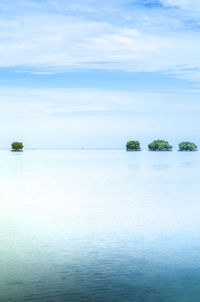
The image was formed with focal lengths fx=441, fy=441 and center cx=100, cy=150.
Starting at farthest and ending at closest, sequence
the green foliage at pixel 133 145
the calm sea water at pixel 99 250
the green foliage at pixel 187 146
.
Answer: the green foliage at pixel 187 146
the green foliage at pixel 133 145
the calm sea water at pixel 99 250

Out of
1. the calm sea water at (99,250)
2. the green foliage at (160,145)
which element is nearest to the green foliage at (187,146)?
the green foliage at (160,145)

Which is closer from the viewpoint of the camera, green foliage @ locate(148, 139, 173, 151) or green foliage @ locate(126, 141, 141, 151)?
green foliage @ locate(126, 141, 141, 151)

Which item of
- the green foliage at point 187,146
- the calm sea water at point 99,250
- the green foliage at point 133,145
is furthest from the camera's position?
the green foliage at point 187,146

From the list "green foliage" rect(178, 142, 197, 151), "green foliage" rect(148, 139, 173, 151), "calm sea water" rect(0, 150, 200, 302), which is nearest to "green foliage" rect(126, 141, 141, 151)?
"green foliage" rect(148, 139, 173, 151)

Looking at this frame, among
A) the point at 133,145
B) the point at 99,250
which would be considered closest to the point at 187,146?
the point at 133,145

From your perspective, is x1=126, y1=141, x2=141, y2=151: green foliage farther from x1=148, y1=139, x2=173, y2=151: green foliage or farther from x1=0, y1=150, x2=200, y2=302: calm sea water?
x1=0, y1=150, x2=200, y2=302: calm sea water

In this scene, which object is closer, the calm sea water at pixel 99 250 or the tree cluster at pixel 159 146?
the calm sea water at pixel 99 250

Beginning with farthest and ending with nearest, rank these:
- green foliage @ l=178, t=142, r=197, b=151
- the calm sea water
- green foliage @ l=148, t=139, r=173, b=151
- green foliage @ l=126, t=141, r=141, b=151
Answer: green foliage @ l=178, t=142, r=197, b=151 < green foliage @ l=148, t=139, r=173, b=151 < green foliage @ l=126, t=141, r=141, b=151 < the calm sea water

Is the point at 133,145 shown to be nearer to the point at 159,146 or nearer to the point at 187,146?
the point at 159,146

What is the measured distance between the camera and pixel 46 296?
6828 millimetres

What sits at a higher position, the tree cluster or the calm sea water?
the tree cluster

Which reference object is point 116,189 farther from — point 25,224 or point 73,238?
point 73,238

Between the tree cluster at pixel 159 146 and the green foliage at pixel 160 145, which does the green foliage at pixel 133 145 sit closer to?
the tree cluster at pixel 159 146

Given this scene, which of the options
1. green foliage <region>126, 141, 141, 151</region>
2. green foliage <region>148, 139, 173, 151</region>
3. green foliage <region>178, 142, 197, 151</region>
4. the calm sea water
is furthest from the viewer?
green foliage <region>178, 142, 197, 151</region>
